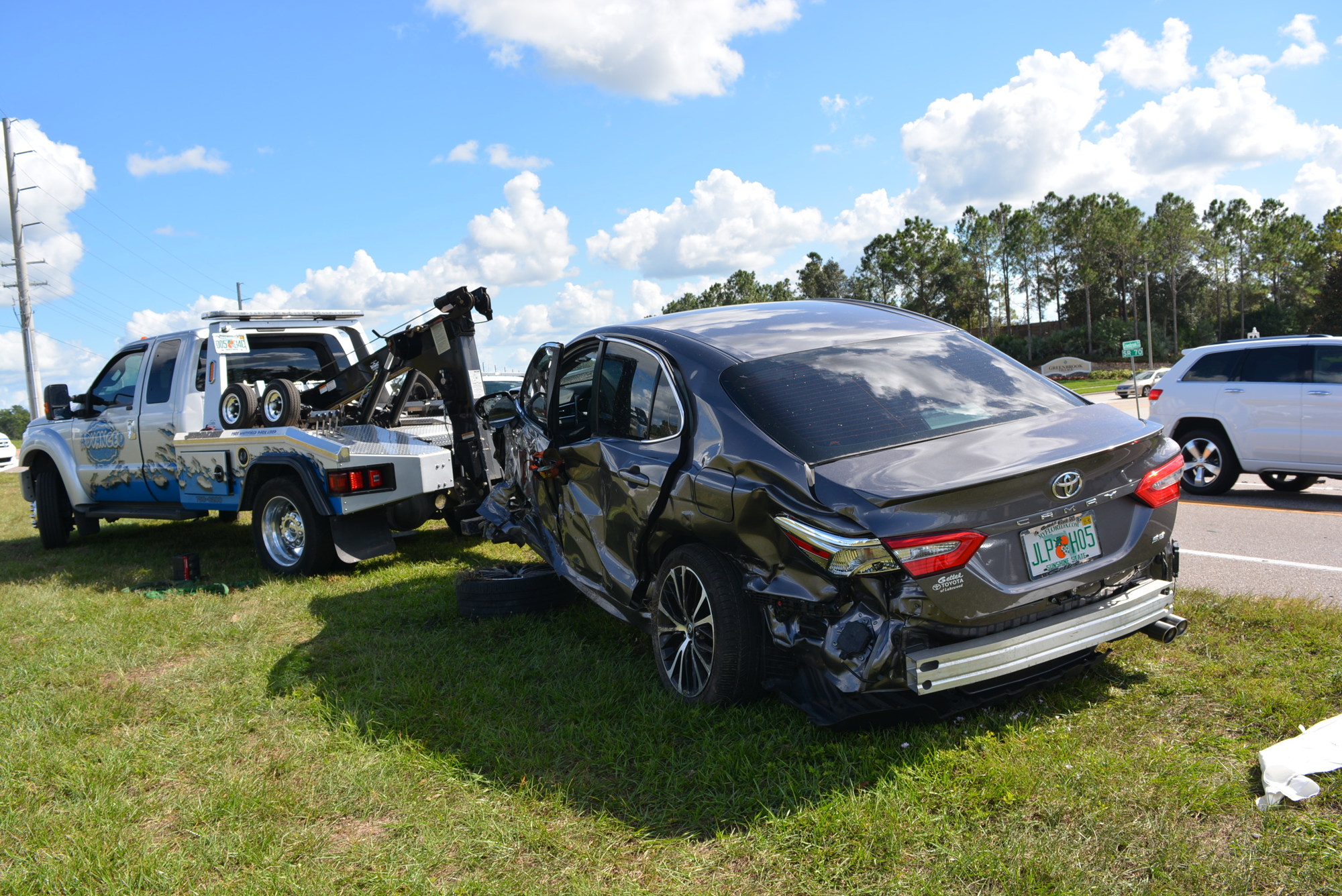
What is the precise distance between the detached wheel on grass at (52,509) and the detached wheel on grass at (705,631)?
8941 mm

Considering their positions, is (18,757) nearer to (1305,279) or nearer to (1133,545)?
(1133,545)

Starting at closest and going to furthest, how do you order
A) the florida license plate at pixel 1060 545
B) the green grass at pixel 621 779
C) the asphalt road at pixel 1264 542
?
the green grass at pixel 621 779 → the florida license plate at pixel 1060 545 → the asphalt road at pixel 1264 542

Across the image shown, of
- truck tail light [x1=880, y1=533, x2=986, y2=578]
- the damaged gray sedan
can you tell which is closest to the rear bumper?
the damaged gray sedan

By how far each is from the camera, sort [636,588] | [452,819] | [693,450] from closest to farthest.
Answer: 1. [452,819]
2. [693,450]
3. [636,588]

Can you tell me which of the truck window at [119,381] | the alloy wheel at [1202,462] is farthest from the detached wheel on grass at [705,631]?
the alloy wheel at [1202,462]

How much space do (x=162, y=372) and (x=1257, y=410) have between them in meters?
11.2

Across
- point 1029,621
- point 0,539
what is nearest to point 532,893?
point 1029,621

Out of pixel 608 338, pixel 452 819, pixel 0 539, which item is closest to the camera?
pixel 452 819

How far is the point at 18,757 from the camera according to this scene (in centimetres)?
404

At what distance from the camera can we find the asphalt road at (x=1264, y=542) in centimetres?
583

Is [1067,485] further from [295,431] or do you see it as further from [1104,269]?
[1104,269]

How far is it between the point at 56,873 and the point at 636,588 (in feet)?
8.13

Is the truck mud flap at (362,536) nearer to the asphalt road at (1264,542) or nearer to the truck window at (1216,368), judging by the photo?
the asphalt road at (1264,542)

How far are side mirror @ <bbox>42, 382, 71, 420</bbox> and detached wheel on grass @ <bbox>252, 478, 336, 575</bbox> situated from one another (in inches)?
135
